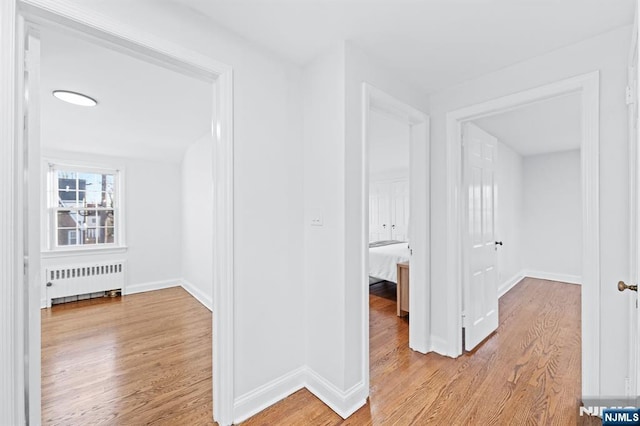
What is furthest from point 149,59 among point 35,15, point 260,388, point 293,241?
point 260,388

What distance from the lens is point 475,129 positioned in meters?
2.76

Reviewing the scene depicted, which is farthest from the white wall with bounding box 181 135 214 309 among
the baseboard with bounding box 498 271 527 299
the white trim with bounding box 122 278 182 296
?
the baseboard with bounding box 498 271 527 299

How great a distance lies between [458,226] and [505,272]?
2902 millimetres

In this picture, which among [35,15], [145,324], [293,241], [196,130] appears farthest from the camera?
[196,130]

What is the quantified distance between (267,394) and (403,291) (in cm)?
216

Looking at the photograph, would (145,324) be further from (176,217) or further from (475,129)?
(475,129)

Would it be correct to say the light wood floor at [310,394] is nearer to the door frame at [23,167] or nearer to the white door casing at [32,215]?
the door frame at [23,167]

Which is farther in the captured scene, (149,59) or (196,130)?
(196,130)

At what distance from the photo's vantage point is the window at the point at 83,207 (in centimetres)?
409

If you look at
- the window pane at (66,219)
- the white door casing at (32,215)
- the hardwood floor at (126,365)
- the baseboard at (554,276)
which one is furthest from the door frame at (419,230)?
the window pane at (66,219)

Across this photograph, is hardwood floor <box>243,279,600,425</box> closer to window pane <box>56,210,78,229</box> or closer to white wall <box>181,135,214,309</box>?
white wall <box>181,135,214,309</box>

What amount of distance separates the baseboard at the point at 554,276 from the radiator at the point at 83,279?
740 cm

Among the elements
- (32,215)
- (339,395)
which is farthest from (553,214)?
(32,215)

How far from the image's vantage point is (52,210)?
159 inches
